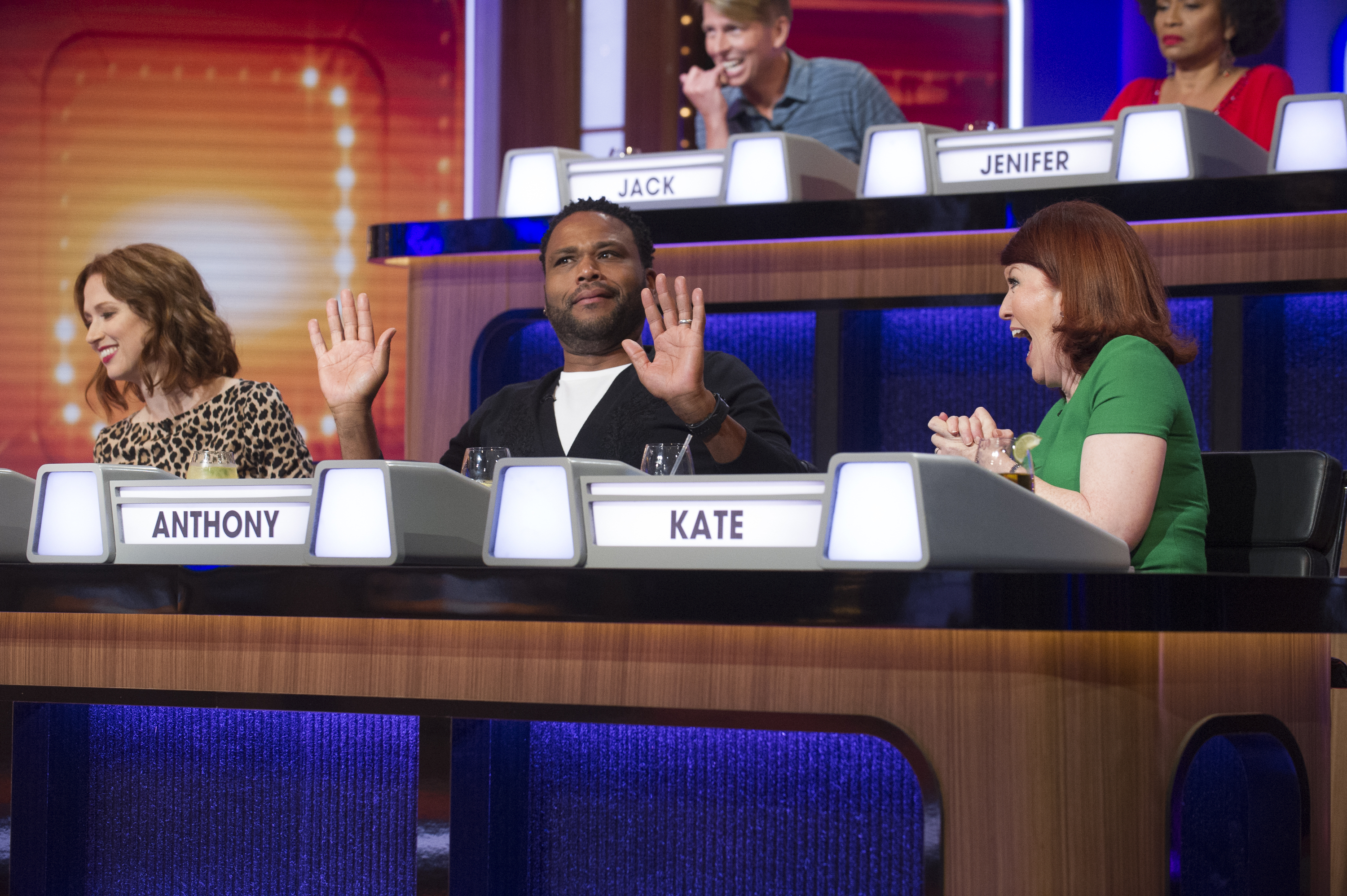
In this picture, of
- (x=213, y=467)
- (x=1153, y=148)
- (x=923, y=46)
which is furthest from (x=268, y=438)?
(x=923, y=46)

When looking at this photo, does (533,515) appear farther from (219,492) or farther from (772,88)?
(772,88)

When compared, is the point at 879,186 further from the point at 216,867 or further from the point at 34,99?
the point at 34,99

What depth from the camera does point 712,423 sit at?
6.17ft

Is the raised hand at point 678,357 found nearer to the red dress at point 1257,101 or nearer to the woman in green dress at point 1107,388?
the woman in green dress at point 1107,388

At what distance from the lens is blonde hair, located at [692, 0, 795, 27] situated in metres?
3.42

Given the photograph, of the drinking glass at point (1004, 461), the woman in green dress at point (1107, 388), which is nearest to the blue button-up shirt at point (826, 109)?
the woman in green dress at point (1107, 388)

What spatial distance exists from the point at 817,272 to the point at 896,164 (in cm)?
25

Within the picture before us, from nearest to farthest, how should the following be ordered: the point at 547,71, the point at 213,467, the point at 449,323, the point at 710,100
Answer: the point at 213,467 < the point at 449,323 < the point at 710,100 < the point at 547,71

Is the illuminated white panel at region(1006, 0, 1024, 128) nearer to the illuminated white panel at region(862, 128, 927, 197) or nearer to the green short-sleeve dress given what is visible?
the illuminated white panel at region(862, 128, 927, 197)

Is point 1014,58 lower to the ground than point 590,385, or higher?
higher

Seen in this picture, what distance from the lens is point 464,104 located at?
5191 millimetres

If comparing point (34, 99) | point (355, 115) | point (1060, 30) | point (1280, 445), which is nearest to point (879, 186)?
point (1280, 445)

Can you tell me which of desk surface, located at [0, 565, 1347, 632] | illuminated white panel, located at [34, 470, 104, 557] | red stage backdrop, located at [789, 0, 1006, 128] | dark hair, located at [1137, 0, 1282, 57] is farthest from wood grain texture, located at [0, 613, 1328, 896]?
red stage backdrop, located at [789, 0, 1006, 128]

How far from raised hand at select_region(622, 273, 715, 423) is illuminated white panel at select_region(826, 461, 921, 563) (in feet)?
1.93
